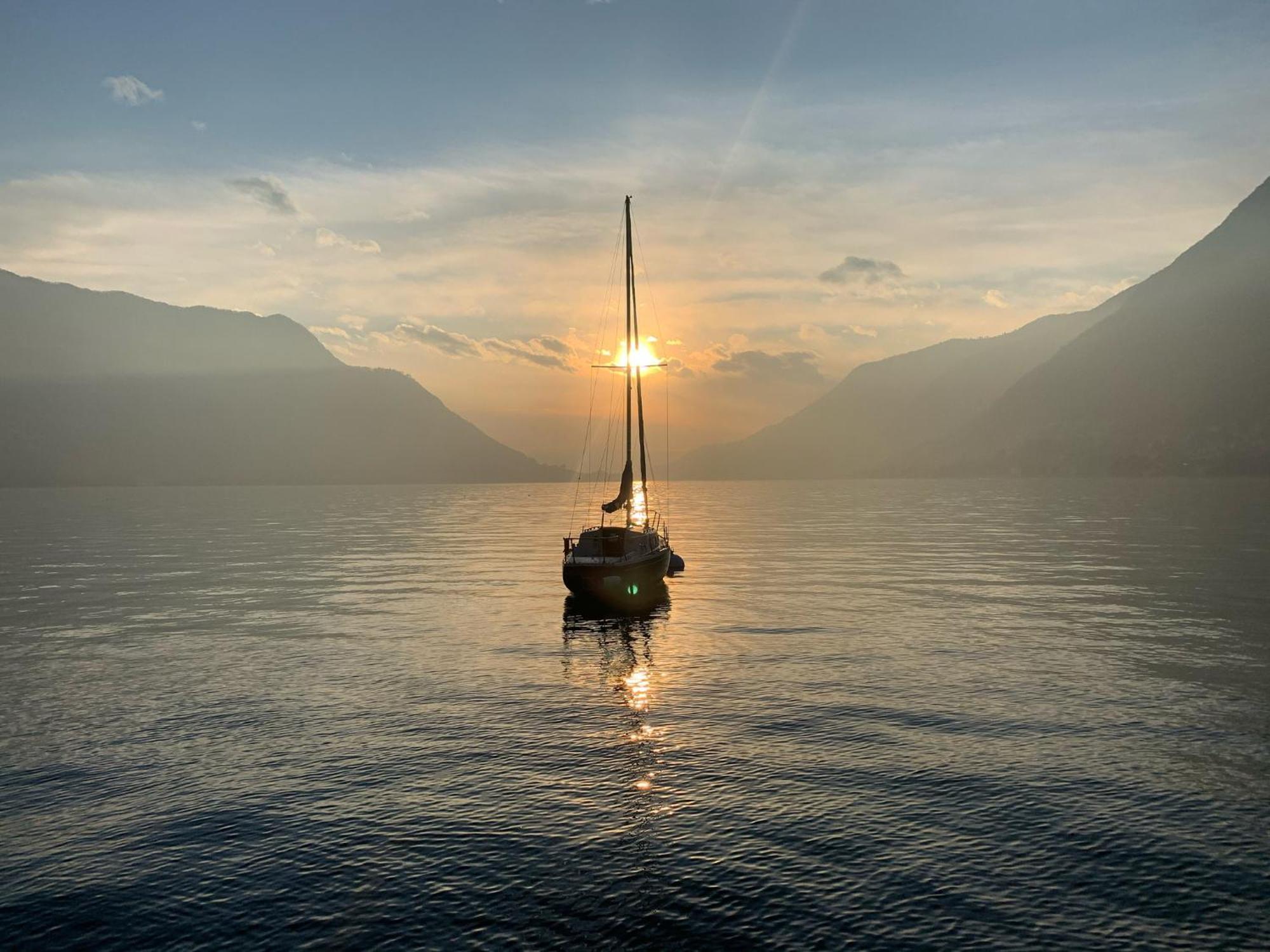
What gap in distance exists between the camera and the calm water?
13211 millimetres

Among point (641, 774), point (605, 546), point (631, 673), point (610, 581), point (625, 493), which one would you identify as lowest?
point (631, 673)


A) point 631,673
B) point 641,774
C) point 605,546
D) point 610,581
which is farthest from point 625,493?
point 641,774

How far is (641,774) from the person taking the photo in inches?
756

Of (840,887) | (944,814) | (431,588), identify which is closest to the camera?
(840,887)

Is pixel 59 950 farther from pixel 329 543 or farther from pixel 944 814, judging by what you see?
pixel 329 543

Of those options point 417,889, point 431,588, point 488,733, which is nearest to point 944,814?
point 417,889

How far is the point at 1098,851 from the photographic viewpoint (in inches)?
596

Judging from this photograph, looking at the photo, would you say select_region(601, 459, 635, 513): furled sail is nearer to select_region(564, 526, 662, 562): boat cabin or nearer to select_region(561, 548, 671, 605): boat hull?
select_region(564, 526, 662, 562): boat cabin

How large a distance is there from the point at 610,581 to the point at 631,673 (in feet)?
43.7

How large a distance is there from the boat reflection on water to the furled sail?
210 inches

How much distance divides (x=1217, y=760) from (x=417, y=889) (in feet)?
57.7

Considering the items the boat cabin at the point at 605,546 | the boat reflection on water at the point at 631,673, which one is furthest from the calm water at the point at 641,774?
the boat cabin at the point at 605,546

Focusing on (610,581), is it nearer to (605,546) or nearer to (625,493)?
(605,546)

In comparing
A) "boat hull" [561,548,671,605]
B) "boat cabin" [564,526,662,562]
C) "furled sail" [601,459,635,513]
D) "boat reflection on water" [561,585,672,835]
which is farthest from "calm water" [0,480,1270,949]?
"furled sail" [601,459,635,513]
